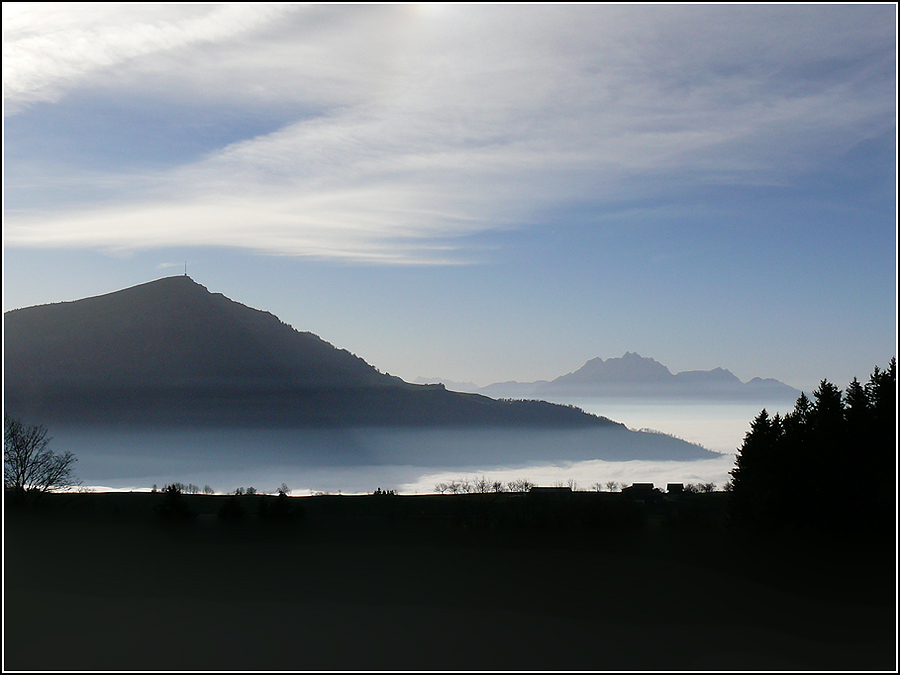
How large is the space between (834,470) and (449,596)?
60.2ft

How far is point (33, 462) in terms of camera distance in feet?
172

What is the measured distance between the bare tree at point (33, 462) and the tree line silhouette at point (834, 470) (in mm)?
45196

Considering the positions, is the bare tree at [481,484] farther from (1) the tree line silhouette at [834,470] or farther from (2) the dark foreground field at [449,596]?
(1) the tree line silhouette at [834,470]

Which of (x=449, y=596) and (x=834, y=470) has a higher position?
(x=834, y=470)

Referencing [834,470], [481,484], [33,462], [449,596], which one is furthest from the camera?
[33,462]

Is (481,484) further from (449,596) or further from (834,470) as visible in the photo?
(449,596)

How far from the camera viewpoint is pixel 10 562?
73.0 ft

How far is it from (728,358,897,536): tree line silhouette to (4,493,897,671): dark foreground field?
5.55 ft

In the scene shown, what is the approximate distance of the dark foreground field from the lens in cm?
1617

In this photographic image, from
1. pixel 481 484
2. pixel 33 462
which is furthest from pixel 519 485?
pixel 33 462

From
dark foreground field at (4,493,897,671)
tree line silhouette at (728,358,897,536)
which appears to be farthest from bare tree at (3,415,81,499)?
tree line silhouette at (728,358,897,536)

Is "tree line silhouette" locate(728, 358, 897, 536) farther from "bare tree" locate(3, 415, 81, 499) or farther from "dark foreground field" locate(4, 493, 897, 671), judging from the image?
"bare tree" locate(3, 415, 81, 499)

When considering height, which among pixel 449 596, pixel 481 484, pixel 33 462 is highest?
pixel 33 462

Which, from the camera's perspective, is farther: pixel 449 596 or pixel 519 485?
pixel 519 485
